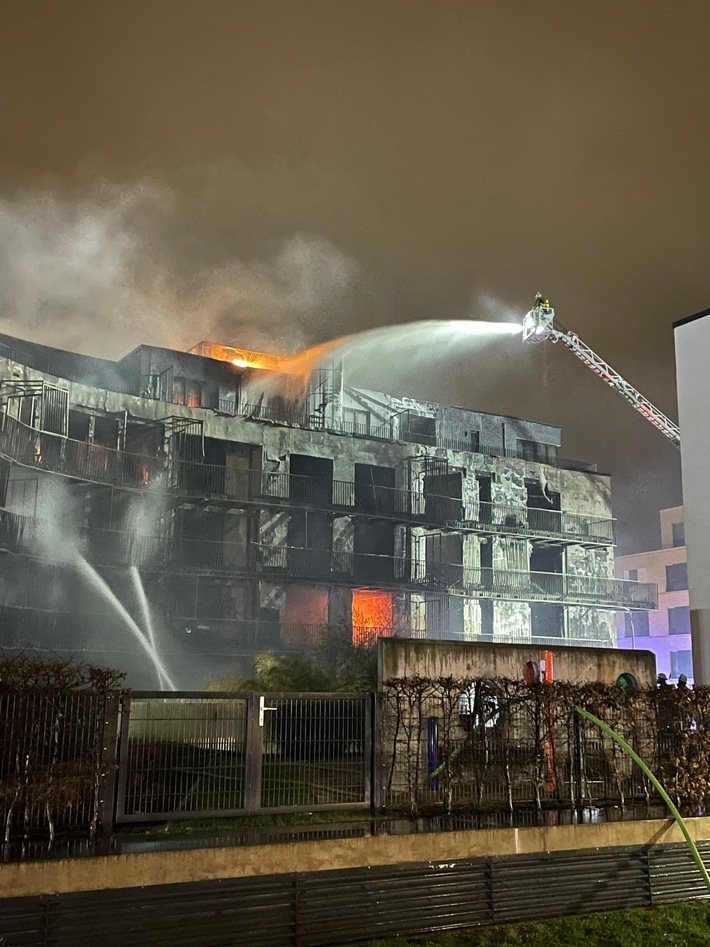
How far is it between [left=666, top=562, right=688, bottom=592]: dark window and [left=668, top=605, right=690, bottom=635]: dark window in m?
1.89

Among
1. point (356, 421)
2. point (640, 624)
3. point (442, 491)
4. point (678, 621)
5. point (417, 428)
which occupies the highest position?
point (417, 428)

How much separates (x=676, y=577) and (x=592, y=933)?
2704 inches

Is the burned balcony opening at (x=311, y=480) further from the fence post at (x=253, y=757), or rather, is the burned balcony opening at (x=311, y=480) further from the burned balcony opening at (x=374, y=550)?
the fence post at (x=253, y=757)

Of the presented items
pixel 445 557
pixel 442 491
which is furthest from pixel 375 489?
pixel 445 557

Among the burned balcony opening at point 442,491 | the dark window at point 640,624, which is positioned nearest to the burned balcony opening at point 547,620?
the burned balcony opening at point 442,491

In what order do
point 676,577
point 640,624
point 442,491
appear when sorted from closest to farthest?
point 442,491, point 640,624, point 676,577

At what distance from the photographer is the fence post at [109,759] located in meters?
10.6

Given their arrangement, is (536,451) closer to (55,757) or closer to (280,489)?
(280,489)

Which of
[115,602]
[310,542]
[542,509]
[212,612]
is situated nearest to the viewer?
[115,602]

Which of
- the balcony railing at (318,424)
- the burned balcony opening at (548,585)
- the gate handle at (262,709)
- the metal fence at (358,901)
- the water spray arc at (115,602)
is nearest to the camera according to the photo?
the metal fence at (358,901)

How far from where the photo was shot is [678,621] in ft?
236

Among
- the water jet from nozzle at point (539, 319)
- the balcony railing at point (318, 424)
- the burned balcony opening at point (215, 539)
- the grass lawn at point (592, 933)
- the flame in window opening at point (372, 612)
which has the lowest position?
the grass lawn at point (592, 933)

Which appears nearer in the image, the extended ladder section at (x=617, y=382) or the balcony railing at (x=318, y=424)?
the balcony railing at (x=318, y=424)

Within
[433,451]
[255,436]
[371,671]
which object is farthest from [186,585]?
[371,671]
